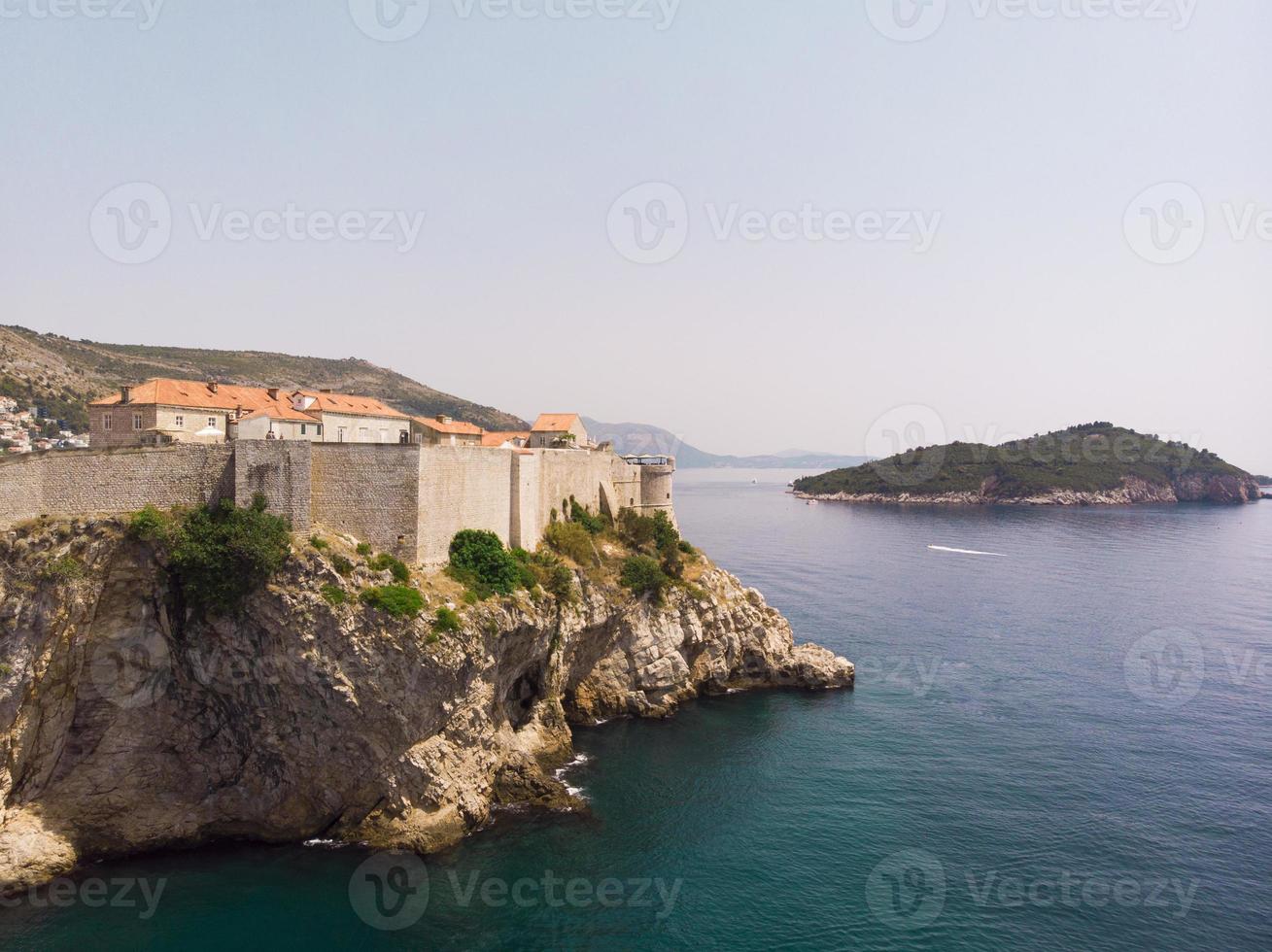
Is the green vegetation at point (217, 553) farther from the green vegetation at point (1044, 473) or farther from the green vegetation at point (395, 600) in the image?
the green vegetation at point (1044, 473)

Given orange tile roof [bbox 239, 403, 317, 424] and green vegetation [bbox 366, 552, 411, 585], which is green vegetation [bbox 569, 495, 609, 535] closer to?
orange tile roof [bbox 239, 403, 317, 424]

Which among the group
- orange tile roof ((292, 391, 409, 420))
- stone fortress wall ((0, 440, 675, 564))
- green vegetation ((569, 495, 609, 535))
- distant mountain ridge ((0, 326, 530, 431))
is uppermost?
distant mountain ridge ((0, 326, 530, 431))

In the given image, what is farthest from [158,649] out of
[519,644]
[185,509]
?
[519,644]

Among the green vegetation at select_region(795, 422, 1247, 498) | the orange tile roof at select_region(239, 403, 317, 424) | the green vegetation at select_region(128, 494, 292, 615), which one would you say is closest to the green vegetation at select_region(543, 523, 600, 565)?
the orange tile roof at select_region(239, 403, 317, 424)

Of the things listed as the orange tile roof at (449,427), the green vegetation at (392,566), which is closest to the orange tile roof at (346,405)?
the orange tile roof at (449,427)

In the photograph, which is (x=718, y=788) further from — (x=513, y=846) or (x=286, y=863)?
(x=286, y=863)

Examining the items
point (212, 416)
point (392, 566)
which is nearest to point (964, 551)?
point (392, 566)

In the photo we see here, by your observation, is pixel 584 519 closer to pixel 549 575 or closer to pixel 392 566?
pixel 549 575
